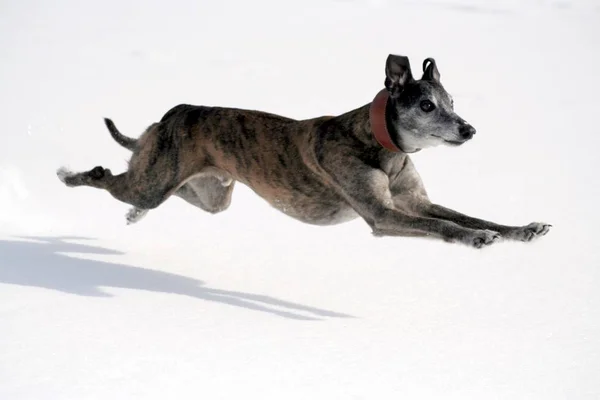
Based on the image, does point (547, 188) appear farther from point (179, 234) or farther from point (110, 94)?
point (110, 94)

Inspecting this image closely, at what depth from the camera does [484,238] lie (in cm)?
494

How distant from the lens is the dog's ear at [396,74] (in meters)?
5.34

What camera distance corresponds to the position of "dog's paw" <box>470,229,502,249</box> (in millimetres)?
4938

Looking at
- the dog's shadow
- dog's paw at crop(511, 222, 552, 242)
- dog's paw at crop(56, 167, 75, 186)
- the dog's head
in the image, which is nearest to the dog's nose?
the dog's head

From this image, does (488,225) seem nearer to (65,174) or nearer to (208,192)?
(208,192)

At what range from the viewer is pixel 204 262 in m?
6.55

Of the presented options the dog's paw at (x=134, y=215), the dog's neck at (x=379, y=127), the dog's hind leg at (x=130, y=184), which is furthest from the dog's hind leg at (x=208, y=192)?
the dog's neck at (x=379, y=127)

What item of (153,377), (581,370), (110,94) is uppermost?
(110,94)

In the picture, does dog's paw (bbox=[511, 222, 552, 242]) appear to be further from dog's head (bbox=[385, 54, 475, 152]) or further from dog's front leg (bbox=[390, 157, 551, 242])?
dog's head (bbox=[385, 54, 475, 152])

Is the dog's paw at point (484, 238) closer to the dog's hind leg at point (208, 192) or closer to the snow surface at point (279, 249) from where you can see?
the snow surface at point (279, 249)

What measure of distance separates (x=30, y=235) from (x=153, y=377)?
10.2ft

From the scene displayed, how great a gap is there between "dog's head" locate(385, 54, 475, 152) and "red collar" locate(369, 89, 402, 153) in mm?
45

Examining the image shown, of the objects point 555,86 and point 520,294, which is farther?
point 555,86

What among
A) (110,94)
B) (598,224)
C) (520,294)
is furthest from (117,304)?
(110,94)
